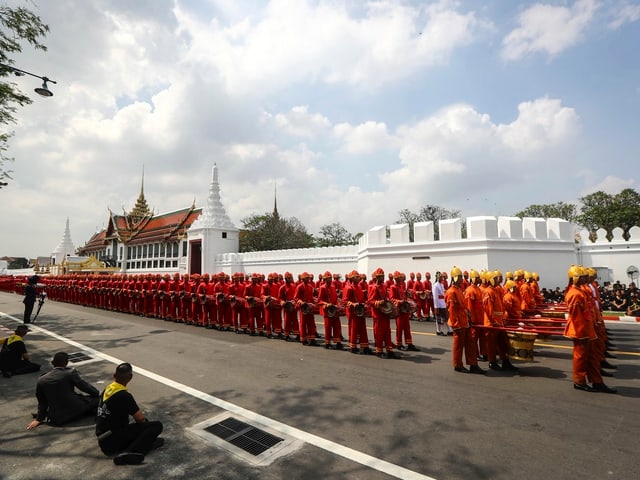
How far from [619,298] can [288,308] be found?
1277cm

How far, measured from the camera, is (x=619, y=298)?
13664 mm

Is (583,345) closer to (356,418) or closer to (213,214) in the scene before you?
(356,418)

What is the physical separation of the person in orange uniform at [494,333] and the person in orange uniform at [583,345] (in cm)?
127

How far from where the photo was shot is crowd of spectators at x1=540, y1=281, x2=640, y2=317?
12.8 metres

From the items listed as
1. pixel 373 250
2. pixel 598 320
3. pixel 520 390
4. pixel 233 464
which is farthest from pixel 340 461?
pixel 373 250

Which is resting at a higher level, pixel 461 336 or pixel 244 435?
pixel 461 336

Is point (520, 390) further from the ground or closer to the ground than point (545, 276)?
closer to the ground

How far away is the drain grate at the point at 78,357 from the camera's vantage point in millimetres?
7816

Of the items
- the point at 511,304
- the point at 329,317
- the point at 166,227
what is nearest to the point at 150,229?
the point at 166,227

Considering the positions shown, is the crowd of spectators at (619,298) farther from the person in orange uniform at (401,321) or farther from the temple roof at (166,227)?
the temple roof at (166,227)

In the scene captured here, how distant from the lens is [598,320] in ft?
20.1

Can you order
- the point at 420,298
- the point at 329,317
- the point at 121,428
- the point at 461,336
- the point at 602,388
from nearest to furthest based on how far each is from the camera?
the point at 121,428 → the point at 602,388 → the point at 461,336 → the point at 329,317 → the point at 420,298

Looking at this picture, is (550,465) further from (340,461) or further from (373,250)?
(373,250)

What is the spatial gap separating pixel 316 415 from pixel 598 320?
507 centimetres
